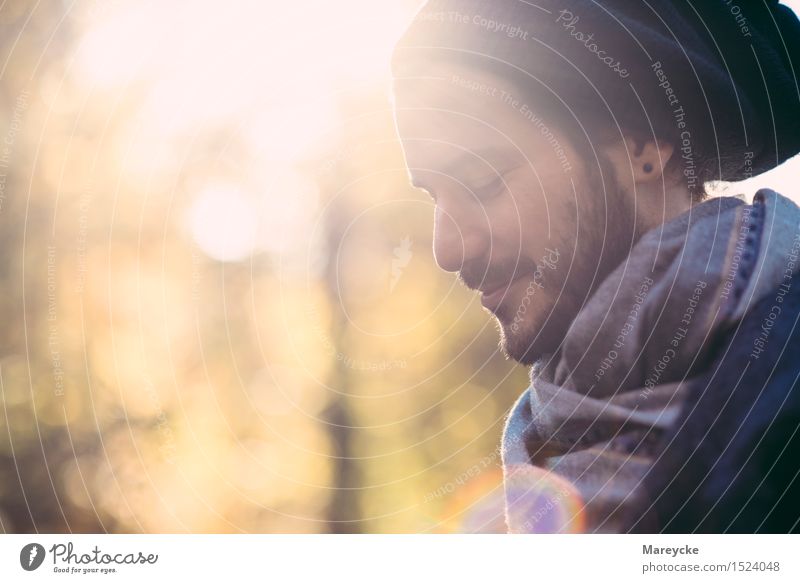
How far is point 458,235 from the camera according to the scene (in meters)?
1.52

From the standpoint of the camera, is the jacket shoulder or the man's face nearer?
the jacket shoulder

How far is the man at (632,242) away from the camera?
1.34 meters

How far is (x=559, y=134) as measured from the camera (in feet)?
4.73

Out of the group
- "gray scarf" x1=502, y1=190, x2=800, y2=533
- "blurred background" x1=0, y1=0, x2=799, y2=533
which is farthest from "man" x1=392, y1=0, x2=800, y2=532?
"blurred background" x1=0, y1=0, x2=799, y2=533

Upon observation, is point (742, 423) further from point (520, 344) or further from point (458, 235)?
point (458, 235)

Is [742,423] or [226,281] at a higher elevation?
[226,281]

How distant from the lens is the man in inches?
52.6

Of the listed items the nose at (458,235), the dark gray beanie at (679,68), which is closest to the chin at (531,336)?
the nose at (458,235)

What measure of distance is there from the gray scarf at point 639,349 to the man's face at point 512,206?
0.24 ft

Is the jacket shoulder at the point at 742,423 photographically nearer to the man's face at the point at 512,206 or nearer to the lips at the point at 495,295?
the man's face at the point at 512,206
